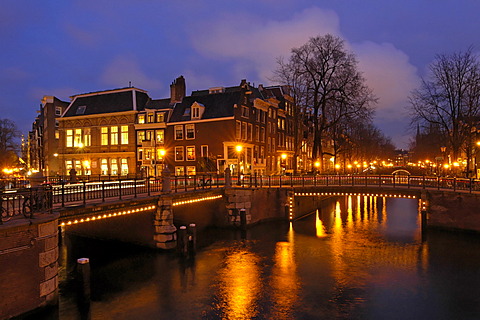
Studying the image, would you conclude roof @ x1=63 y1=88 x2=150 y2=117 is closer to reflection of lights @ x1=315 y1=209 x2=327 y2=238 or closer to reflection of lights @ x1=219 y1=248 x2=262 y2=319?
reflection of lights @ x1=315 y1=209 x2=327 y2=238

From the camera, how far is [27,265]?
12523 mm

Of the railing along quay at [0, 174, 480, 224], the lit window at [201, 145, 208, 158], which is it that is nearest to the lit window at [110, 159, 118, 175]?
the lit window at [201, 145, 208, 158]

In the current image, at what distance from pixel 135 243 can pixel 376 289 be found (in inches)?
621

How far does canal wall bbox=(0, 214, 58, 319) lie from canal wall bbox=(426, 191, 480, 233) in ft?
86.6

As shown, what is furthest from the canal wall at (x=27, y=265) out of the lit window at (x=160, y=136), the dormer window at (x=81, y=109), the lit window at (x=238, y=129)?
the dormer window at (x=81, y=109)

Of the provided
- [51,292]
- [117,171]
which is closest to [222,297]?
[51,292]

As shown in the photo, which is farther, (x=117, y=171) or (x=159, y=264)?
(x=117, y=171)

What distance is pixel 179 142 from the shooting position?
47.6 meters

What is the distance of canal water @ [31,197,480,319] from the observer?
14.7 m

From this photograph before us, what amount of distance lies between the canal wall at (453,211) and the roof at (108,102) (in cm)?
3958

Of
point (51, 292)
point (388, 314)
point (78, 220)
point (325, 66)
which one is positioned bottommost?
point (388, 314)

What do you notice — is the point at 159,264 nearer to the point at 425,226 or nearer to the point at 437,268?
the point at 437,268

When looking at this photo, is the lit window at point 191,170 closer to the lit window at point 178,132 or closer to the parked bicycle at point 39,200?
the lit window at point 178,132

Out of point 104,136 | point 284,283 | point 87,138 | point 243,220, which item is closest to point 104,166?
point 104,136
